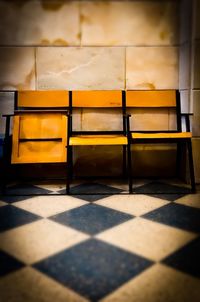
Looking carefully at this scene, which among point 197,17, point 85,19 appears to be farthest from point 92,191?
point 197,17

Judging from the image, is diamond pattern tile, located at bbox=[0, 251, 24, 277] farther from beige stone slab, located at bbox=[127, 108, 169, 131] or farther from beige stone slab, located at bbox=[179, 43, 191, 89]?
beige stone slab, located at bbox=[179, 43, 191, 89]

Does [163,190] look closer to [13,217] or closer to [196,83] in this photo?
[196,83]

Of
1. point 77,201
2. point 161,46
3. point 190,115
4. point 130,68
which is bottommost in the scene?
point 77,201

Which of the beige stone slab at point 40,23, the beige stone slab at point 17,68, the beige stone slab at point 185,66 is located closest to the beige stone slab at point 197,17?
the beige stone slab at point 185,66

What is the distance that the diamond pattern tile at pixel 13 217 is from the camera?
6.45ft

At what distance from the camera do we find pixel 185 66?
3.16m

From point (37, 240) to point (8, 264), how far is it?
0.92 feet

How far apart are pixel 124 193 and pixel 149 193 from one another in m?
0.22

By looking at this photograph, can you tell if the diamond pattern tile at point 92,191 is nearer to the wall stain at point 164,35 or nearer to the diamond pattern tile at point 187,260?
the diamond pattern tile at point 187,260

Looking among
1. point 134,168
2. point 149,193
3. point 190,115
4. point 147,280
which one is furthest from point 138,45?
point 147,280

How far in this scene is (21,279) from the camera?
4.35 feet

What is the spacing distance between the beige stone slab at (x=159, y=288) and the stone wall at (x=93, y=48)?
Answer: 2081mm

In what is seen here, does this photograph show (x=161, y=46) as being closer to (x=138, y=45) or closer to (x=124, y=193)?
(x=138, y=45)

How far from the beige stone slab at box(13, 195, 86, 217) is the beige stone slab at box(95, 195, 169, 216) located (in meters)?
0.22
